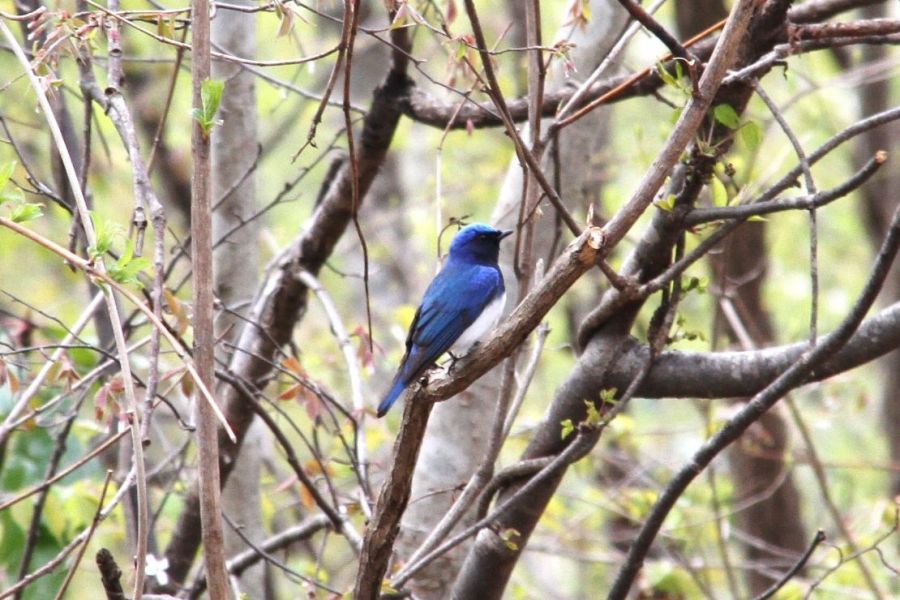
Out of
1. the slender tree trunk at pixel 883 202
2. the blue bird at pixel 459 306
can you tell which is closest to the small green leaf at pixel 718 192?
the blue bird at pixel 459 306

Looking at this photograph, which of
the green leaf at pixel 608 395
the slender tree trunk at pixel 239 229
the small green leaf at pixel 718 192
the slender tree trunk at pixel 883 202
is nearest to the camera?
the green leaf at pixel 608 395

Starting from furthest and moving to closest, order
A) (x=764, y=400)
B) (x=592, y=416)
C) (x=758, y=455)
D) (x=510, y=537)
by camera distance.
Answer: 1. (x=758, y=455)
2. (x=510, y=537)
3. (x=592, y=416)
4. (x=764, y=400)

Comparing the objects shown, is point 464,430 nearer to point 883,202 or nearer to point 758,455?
point 758,455

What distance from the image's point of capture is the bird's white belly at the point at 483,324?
13.3ft

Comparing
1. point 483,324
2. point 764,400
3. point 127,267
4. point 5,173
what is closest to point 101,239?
point 127,267

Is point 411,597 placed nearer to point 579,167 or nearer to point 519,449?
point 579,167

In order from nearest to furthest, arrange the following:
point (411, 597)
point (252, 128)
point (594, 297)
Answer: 1. point (411, 597)
2. point (252, 128)
3. point (594, 297)

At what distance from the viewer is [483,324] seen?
160 inches

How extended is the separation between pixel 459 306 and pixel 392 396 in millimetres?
544

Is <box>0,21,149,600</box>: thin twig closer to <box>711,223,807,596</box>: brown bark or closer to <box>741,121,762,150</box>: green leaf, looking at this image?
<box>741,121,762,150</box>: green leaf

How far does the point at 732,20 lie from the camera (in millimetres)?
2607

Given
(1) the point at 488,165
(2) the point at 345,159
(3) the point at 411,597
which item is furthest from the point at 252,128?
(1) the point at 488,165

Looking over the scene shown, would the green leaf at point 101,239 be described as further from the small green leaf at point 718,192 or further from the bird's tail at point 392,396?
the small green leaf at point 718,192

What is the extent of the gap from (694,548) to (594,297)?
218 cm
